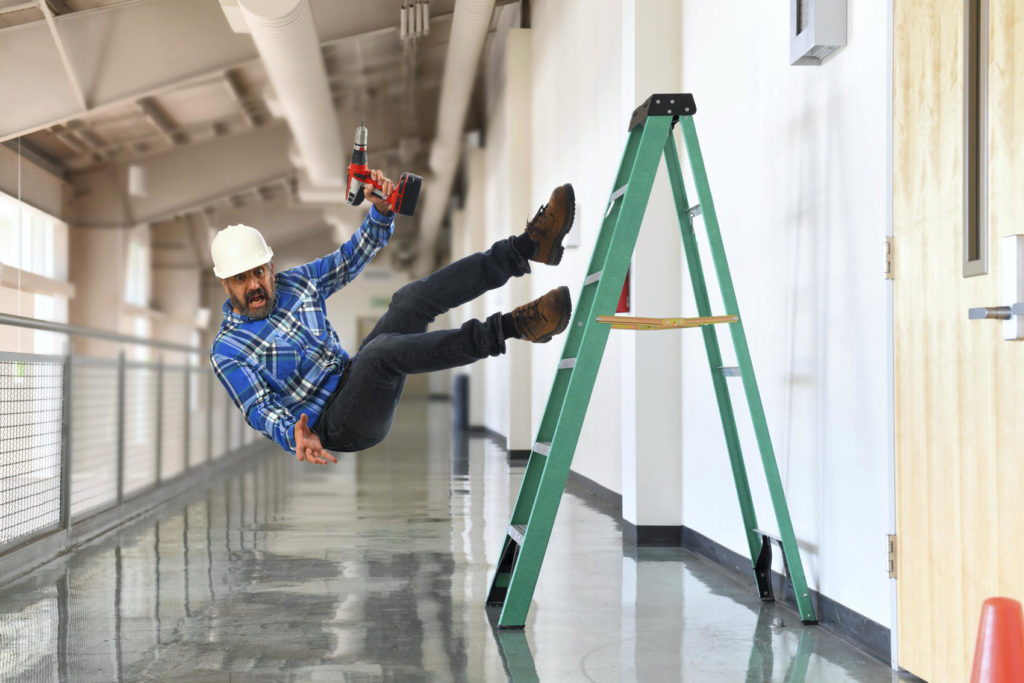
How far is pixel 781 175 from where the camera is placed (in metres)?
3.34

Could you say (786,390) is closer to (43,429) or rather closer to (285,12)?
(43,429)

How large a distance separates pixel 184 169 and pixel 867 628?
25.1 ft

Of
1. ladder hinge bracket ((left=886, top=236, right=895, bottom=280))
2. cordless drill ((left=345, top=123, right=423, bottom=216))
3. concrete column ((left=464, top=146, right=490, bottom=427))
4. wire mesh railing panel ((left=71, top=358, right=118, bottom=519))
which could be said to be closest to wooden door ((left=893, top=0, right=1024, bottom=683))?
ladder hinge bracket ((left=886, top=236, right=895, bottom=280))

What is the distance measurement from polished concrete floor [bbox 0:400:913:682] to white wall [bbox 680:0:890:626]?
0.32 m

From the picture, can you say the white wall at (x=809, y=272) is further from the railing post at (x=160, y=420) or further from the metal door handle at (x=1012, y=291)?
the railing post at (x=160, y=420)

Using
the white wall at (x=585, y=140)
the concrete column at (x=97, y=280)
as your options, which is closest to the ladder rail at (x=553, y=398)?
the white wall at (x=585, y=140)

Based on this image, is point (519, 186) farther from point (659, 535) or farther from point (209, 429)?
point (659, 535)

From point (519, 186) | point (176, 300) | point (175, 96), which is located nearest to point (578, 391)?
point (175, 96)

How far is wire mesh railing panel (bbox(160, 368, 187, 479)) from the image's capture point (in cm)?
702

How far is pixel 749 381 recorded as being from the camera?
306 cm

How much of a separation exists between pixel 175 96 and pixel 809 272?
6.02 metres

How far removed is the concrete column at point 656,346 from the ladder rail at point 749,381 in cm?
136

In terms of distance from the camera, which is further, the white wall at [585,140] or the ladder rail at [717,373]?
the white wall at [585,140]

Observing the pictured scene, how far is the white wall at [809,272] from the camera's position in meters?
2.69
